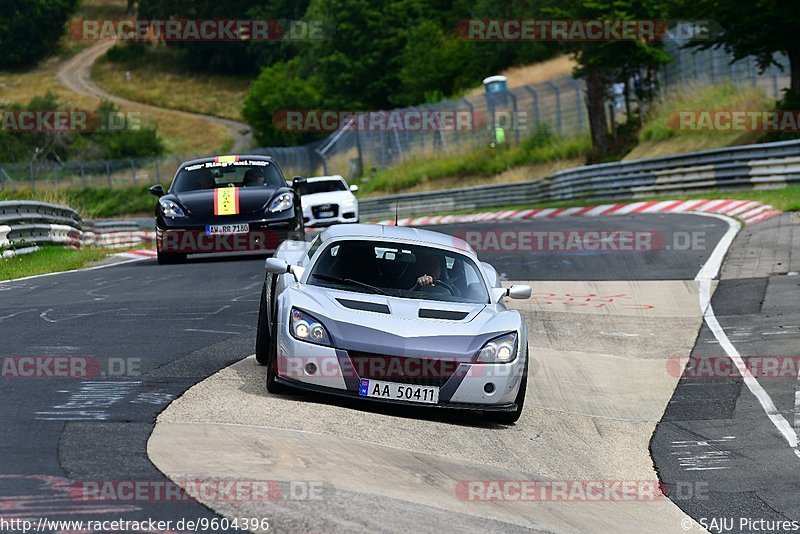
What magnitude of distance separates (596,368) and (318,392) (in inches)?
160

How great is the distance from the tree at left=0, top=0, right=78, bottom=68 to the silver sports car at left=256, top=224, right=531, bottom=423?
12039 centimetres

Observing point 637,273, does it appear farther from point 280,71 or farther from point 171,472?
point 280,71

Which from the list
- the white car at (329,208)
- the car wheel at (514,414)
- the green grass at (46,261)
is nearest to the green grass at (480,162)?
the white car at (329,208)

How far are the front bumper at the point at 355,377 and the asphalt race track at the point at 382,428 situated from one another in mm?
159

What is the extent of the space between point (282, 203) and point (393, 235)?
30.4 feet

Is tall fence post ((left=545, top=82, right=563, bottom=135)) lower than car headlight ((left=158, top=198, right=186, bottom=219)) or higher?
higher

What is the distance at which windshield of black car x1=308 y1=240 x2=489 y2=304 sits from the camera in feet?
30.3

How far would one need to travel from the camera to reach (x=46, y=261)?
69.7 ft

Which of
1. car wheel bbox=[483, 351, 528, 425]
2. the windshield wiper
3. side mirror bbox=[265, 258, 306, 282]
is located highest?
side mirror bbox=[265, 258, 306, 282]

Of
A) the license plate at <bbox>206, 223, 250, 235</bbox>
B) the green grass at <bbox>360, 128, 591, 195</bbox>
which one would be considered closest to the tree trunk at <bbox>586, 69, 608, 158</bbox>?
the green grass at <bbox>360, 128, 591, 195</bbox>

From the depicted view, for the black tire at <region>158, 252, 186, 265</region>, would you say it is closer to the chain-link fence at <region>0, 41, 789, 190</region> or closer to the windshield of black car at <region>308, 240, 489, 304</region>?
the windshield of black car at <region>308, 240, 489, 304</region>

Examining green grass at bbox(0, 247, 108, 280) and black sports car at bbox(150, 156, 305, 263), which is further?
green grass at bbox(0, 247, 108, 280)

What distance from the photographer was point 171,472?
6.10m

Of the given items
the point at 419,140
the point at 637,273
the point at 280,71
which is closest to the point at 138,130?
the point at 280,71
